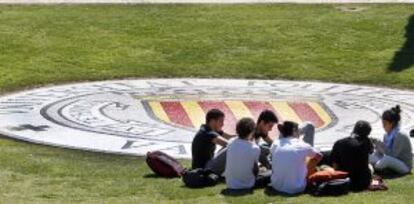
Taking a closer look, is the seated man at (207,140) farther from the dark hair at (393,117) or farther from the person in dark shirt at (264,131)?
the dark hair at (393,117)

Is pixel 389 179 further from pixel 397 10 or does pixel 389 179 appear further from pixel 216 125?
pixel 397 10

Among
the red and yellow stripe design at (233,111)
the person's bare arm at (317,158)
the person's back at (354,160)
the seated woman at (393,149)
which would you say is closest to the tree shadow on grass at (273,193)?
the person's bare arm at (317,158)

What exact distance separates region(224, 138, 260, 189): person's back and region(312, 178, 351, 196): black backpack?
0.91 metres

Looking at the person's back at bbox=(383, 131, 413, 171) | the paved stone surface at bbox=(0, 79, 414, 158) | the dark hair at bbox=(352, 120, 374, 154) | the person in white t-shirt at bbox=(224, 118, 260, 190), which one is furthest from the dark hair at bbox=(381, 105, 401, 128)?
the paved stone surface at bbox=(0, 79, 414, 158)

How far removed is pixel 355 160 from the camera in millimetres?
16359

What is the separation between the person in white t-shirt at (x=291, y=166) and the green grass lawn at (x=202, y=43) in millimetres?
5588

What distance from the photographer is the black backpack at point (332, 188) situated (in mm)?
15711

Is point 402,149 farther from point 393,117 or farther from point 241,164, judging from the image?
point 241,164

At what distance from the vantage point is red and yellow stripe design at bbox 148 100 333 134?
2305 centimetres

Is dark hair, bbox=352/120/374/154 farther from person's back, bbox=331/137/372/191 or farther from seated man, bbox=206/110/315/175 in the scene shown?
seated man, bbox=206/110/315/175

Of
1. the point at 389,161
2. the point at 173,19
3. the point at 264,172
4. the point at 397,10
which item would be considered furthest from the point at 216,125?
Answer: the point at 397,10

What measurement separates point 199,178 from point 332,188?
6.45ft

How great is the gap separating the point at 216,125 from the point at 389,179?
268 cm

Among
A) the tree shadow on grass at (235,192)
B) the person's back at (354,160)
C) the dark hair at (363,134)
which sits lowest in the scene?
the tree shadow on grass at (235,192)
